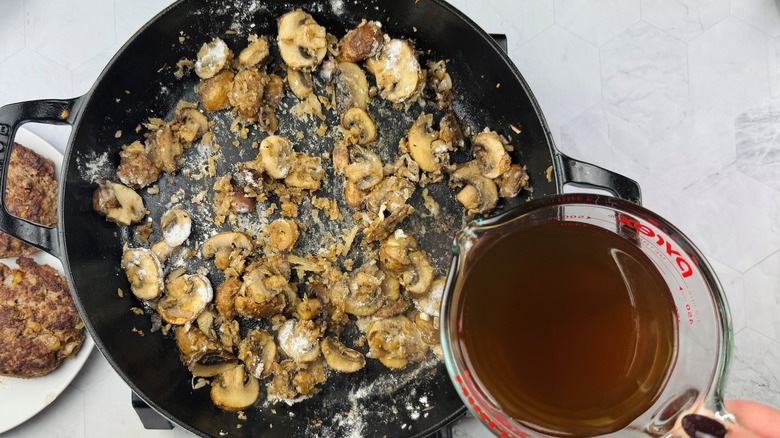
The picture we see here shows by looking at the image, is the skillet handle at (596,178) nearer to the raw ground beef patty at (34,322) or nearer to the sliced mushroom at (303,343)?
the sliced mushroom at (303,343)

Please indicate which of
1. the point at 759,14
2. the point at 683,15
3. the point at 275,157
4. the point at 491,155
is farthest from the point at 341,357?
the point at 759,14

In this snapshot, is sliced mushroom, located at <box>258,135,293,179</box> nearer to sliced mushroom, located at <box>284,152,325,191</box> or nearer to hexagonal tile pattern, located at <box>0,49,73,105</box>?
sliced mushroom, located at <box>284,152,325,191</box>

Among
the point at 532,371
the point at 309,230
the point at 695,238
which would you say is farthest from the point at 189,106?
the point at 695,238

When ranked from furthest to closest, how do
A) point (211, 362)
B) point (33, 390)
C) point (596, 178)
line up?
point (33, 390), point (211, 362), point (596, 178)

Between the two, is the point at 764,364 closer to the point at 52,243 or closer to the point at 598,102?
the point at 598,102

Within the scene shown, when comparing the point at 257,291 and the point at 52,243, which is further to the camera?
the point at 257,291

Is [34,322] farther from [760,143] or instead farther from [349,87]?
[760,143]

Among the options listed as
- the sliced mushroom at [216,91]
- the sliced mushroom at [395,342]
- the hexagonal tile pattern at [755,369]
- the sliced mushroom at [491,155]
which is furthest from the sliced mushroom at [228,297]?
the hexagonal tile pattern at [755,369]
